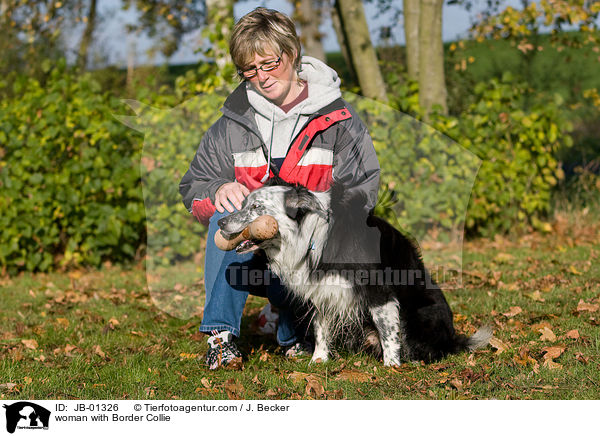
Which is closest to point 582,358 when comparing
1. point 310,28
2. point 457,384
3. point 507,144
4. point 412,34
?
point 457,384

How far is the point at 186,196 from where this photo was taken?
360cm

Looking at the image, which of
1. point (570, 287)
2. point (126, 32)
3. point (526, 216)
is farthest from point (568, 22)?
point (126, 32)

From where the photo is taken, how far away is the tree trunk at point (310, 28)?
14.2 m

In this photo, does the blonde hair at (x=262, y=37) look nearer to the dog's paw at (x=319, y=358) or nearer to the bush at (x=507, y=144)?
the dog's paw at (x=319, y=358)

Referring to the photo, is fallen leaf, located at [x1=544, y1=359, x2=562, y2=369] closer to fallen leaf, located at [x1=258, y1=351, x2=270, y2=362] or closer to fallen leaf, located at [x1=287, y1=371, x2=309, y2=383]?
fallen leaf, located at [x1=287, y1=371, x2=309, y2=383]

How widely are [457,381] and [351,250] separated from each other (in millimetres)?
886

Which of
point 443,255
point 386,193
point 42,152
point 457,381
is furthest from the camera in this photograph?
point 42,152

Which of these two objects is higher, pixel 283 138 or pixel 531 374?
pixel 283 138

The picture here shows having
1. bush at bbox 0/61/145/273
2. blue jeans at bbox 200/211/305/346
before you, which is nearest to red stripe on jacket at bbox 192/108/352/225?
blue jeans at bbox 200/211/305/346

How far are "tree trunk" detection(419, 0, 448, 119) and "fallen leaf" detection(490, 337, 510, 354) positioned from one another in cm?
453

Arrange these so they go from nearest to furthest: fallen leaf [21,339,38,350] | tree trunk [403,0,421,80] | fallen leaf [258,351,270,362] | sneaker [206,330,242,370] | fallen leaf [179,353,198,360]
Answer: sneaker [206,330,242,370], fallen leaf [258,351,270,362], fallen leaf [179,353,198,360], fallen leaf [21,339,38,350], tree trunk [403,0,421,80]

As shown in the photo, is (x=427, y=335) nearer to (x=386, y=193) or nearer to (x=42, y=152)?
(x=386, y=193)

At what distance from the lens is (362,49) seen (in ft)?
25.7

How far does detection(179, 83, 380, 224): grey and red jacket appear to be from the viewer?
338 cm
